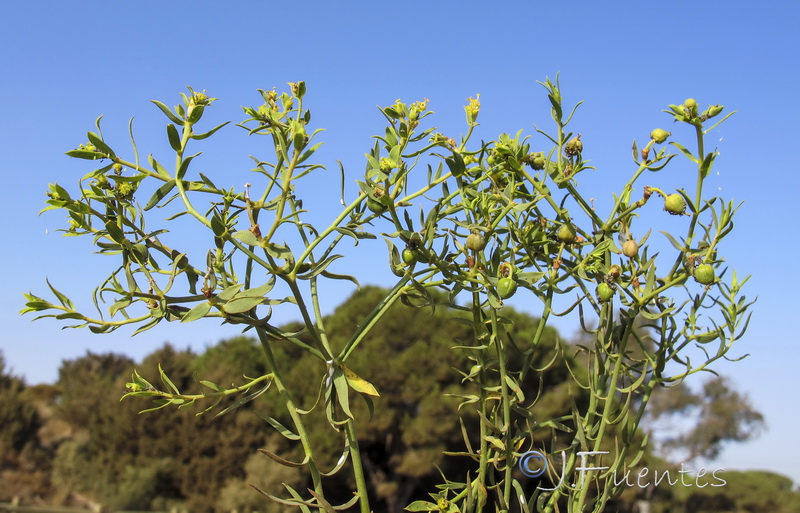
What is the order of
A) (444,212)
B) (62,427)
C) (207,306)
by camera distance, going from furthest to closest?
(62,427), (444,212), (207,306)

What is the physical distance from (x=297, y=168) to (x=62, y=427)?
1620 cm

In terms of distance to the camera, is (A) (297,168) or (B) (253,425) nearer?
(A) (297,168)

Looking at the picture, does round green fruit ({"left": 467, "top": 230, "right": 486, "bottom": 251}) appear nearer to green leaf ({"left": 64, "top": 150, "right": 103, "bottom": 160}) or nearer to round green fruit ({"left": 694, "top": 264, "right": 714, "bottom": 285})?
round green fruit ({"left": 694, "top": 264, "right": 714, "bottom": 285})

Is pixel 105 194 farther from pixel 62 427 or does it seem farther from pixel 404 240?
pixel 62 427

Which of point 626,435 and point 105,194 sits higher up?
point 105,194

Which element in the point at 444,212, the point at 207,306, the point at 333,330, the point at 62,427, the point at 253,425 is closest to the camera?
the point at 207,306

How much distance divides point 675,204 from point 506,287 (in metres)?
0.30

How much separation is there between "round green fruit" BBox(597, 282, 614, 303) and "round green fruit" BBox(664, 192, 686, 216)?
146mm

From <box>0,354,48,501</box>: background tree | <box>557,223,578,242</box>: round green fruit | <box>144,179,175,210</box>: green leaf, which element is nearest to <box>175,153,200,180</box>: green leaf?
<box>144,179,175,210</box>: green leaf

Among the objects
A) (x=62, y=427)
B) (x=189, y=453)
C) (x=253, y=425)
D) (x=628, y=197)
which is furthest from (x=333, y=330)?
(x=628, y=197)

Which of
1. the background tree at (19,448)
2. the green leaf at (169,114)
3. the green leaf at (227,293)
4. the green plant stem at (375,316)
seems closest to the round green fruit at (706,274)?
the green plant stem at (375,316)

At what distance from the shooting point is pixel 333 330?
14211 mm

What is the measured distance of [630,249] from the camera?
1.14 m

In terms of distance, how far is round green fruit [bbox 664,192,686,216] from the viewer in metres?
1.12
